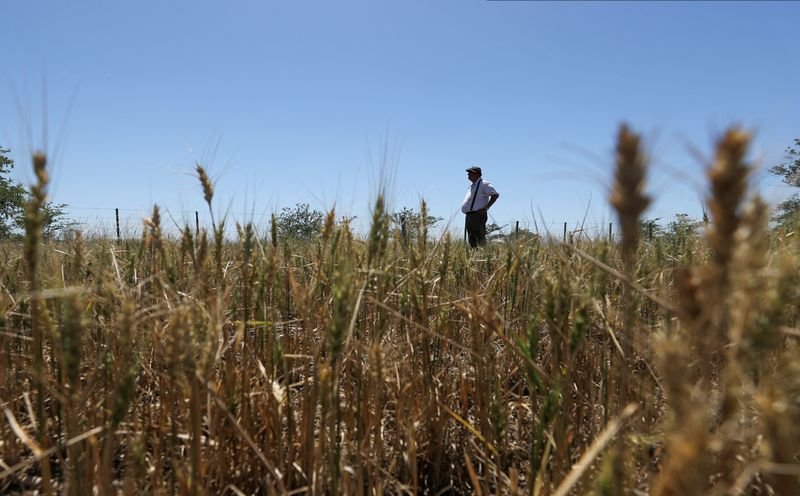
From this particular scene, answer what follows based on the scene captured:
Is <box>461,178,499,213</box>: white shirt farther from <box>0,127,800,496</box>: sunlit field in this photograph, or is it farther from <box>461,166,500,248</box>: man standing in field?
<box>0,127,800,496</box>: sunlit field

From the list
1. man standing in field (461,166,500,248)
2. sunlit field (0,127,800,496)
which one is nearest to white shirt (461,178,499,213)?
man standing in field (461,166,500,248)

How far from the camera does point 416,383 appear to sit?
1.85 m

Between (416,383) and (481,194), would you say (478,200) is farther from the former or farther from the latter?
(416,383)

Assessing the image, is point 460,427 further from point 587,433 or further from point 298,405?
point 298,405

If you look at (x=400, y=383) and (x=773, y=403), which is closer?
(x=773, y=403)

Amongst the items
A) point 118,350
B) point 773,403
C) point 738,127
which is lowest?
point 118,350

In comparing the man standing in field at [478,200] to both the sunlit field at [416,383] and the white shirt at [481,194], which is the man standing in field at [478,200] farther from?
the sunlit field at [416,383]

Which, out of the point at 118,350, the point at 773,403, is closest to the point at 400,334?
the point at 118,350

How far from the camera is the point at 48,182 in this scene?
1.18 m

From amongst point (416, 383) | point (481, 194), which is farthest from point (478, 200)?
point (416, 383)

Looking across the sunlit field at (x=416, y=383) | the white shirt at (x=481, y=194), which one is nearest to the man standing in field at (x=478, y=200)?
the white shirt at (x=481, y=194)

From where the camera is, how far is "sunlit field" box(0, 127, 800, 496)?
0.58 metres

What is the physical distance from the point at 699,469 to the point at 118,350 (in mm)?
2067

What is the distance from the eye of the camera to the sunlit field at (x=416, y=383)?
58 centimetres
